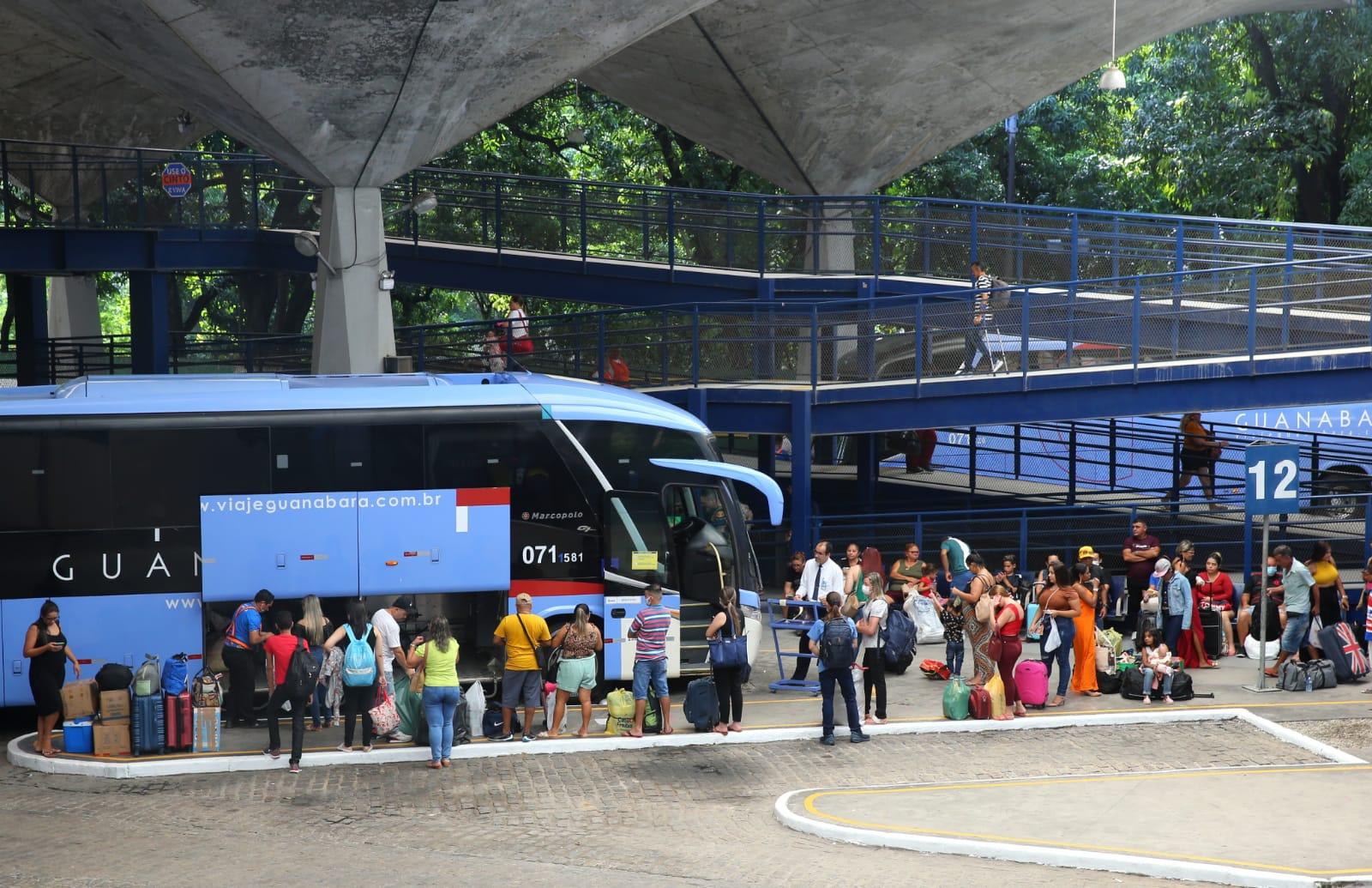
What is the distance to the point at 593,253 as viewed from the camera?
28922 mm

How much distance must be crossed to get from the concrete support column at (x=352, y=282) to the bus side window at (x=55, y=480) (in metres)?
6.62

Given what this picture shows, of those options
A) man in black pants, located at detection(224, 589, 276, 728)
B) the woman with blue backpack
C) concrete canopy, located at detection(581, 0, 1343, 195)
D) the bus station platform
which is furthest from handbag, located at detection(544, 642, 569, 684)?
concrete canopy, located at detection(581, 0, 1343, 195)

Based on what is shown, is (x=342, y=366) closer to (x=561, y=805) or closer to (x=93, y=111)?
(x=561, y=805)

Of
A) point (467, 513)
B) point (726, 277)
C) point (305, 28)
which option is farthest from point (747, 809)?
point (726, 277)

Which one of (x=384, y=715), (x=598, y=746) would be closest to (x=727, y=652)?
(x=598, y=746)

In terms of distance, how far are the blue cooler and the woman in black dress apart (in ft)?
0.53

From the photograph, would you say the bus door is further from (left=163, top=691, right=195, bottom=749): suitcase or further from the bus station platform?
(left=163, top=691, right=195, bottom=749): suitcase

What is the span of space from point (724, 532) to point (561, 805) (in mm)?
4855

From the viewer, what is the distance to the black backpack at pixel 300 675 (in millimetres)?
13922

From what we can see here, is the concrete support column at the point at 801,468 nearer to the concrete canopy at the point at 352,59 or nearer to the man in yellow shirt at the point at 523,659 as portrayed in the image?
the concrete canopy at the point at 352,59

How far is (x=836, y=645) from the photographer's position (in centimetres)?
1456

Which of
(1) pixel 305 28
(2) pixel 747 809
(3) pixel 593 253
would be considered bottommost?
(2) pixel 747 809

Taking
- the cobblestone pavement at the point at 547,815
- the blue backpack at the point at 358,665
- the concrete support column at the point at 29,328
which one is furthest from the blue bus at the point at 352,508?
the concrete support column at the point at 29,328

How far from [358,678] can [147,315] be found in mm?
16086
